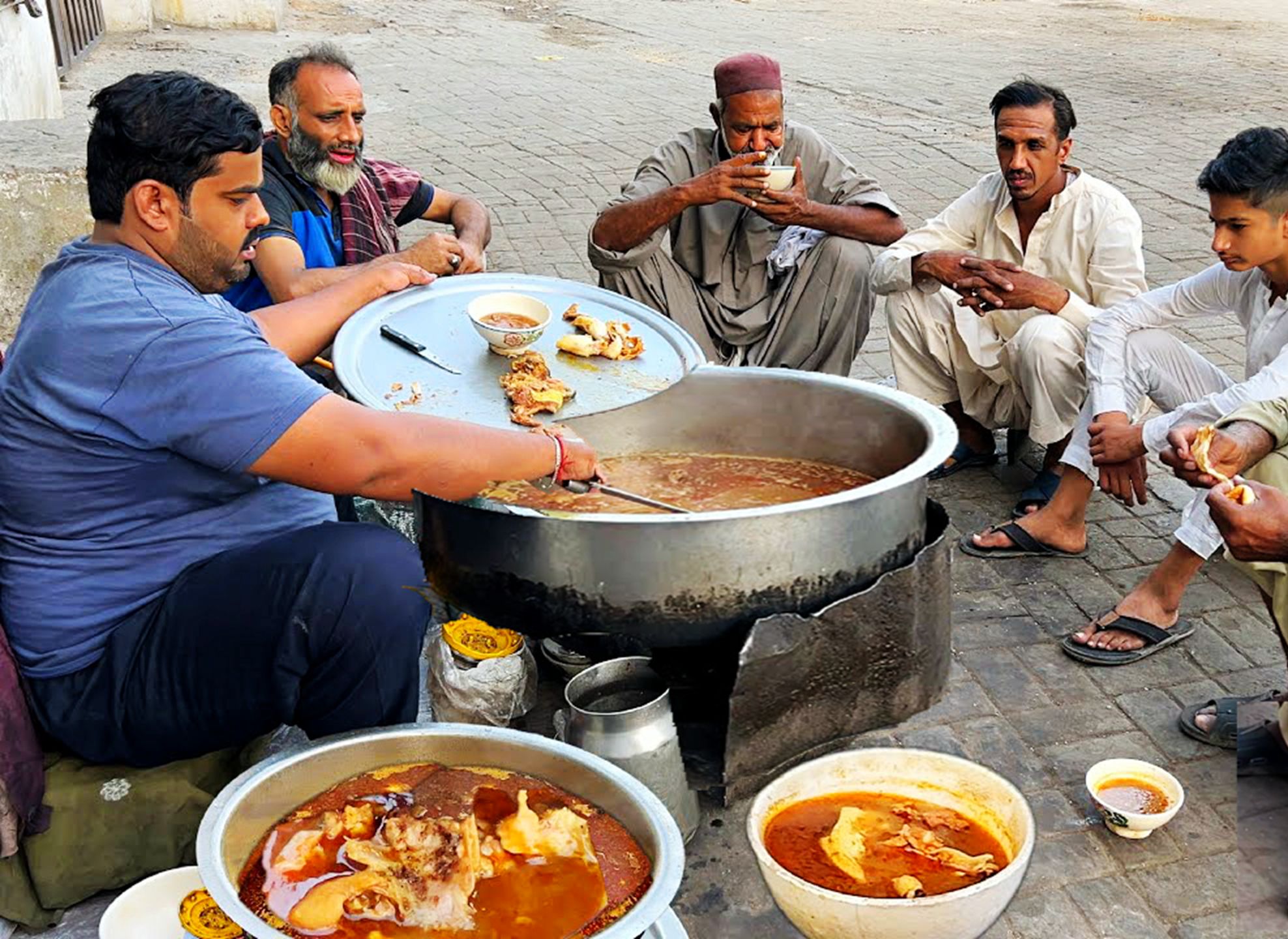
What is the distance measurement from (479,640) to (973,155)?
7377mm

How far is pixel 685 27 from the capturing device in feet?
53.0

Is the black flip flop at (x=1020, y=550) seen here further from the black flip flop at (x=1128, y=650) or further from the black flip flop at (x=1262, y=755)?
the black flip flop at (x=1262, y=755)

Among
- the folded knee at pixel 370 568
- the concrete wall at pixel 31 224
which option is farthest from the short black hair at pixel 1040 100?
the concrete wall at pixel 31 224

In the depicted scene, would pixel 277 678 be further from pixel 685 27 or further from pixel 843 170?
pixel 685 27

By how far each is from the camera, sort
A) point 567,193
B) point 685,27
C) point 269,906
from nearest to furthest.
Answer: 1. point 269,906
2. point 567,193
3. point 685,27

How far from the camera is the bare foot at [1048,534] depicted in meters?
4.14

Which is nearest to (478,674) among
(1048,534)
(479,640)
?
(479,640)

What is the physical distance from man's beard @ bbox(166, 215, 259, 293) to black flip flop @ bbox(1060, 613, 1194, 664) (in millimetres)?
2484

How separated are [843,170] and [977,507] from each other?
1334mm

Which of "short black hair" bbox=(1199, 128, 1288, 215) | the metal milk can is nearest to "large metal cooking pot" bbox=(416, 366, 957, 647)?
the metal milk can

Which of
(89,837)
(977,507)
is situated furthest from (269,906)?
(977,507)

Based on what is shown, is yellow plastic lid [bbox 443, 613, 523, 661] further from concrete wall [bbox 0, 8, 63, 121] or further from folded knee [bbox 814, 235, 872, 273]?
concrete wall [bbox 0, 8, 63, 121]

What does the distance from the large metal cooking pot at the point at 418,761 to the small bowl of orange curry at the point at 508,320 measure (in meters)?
1.23

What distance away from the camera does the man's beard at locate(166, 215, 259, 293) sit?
2.51 meters
